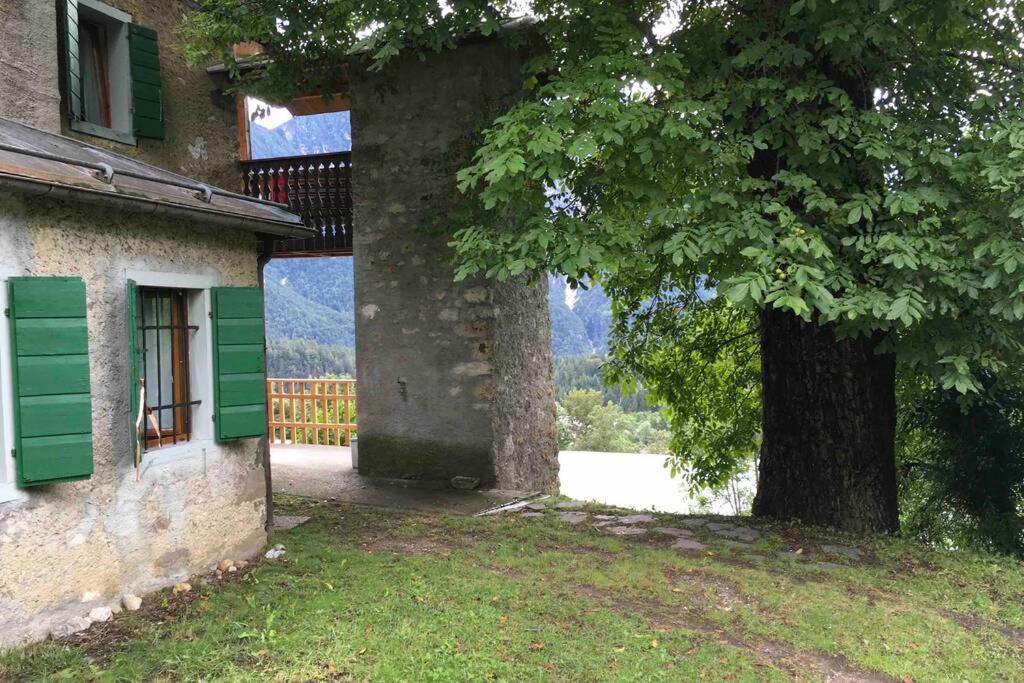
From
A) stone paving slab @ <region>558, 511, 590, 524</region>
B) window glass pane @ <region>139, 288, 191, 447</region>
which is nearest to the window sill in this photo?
window glass pane @ <region>139, 288, 191, 447</region>

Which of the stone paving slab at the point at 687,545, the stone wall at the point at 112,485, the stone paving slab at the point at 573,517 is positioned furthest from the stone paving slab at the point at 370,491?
the stone wall at the point at 112,485

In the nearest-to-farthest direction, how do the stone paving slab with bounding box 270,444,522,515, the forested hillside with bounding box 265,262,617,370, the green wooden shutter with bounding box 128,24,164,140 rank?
the stone paving slab with bounding box 270,444,522,515 < the green wooden shutter with bounding box 128,24,164,140 < the forested hillside with bounding box 265,262,617,370

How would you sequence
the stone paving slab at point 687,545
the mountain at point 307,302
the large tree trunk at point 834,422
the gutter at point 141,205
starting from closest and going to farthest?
the gutter at point 141,205, the stone paving slab at point 687,545, the large tree trunk at point 834,422, the mountain at point 307,302

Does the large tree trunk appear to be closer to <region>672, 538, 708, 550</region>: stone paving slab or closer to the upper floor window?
<region>672, 538, 708, 550</region>: stone paving slab

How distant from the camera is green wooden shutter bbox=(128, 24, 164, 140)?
8.04m

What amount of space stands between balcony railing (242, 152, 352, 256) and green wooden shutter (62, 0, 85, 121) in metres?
2.67

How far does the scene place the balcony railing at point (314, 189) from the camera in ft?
32.3

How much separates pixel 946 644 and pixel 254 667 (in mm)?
3534

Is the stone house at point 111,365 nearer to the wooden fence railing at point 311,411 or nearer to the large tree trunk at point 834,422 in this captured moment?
the large tree trunk at point 834,422

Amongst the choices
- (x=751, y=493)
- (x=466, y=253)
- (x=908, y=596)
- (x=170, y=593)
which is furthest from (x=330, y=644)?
(x=751, y=493)

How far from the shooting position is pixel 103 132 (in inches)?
306

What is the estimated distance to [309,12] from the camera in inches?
277

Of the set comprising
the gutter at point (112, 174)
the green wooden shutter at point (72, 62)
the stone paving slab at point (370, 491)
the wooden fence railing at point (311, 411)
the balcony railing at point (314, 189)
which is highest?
the green wooden shutter at point (72, 62)

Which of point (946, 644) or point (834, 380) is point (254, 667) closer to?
point (946, 644)
